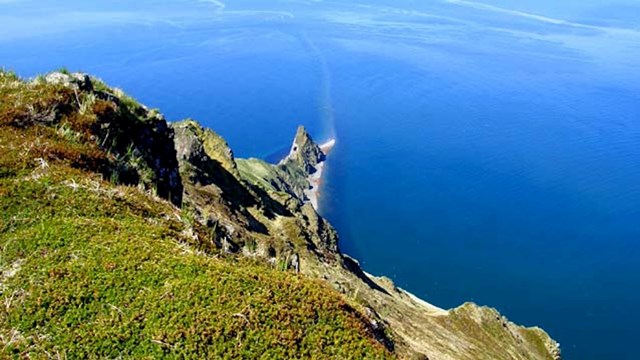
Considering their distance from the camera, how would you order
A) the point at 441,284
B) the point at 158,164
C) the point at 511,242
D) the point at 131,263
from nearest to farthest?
the point at 131,263 < the point at 158,164 < the point at 441,284 < the point at 511,242

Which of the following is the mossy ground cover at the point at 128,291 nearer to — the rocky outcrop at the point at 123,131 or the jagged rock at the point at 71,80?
the rocky outcrop at the point at 123,131

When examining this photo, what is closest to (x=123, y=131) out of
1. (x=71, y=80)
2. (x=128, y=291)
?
(x=71, y=80)

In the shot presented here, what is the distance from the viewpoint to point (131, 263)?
507 inches

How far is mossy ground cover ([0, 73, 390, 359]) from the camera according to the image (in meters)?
11.1

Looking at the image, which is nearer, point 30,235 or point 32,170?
point 30,235

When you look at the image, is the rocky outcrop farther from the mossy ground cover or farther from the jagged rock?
the mossy ground cover

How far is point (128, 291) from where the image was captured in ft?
39.9

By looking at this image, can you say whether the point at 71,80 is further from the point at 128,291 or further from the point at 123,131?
the point at 128,291

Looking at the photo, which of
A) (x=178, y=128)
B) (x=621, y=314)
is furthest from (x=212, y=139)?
(x=621, y=314)

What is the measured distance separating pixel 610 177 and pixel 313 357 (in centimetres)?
21843

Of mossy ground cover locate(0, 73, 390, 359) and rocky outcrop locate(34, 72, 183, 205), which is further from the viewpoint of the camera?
rocky outcrop locate(34, 72, 183, 205)

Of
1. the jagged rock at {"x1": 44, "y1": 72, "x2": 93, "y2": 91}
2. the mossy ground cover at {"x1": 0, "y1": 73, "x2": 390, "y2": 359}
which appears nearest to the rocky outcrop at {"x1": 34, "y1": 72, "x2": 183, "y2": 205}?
the jagged rock at {"x1": 44, "y1": 72, "x2": 93, "y2": 91}

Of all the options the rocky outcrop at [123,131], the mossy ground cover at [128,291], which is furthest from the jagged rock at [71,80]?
the mossy ground cover at [128,291]

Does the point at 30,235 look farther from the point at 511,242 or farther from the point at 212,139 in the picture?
the point at 511,242
